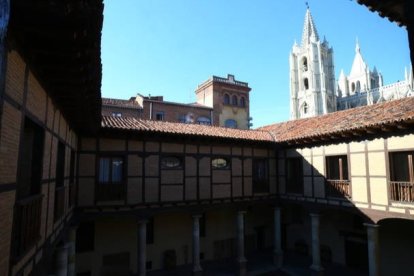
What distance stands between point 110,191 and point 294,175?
11088mm

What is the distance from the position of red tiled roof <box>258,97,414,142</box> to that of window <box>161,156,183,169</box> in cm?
701

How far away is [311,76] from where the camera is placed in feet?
201

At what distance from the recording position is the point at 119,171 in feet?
44.6

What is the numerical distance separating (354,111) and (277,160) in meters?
5.48

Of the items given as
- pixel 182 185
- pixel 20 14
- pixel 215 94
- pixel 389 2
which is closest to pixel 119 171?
pixel 182 185

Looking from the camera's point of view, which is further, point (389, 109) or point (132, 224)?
point (132, 224)

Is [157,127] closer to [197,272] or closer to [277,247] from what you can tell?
[197,272]

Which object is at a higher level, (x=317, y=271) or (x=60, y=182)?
(x=60, y=182)

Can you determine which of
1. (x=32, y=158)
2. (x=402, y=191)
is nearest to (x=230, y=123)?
(x=402, y=191)

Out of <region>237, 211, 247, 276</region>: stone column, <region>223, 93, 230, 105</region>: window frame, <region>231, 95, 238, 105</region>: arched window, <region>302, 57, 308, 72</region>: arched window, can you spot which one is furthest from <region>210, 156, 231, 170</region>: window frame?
<region>302, 57, 308, 72</region>: arched window

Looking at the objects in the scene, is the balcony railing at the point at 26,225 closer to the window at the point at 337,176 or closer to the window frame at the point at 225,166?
the window frame at the point at 225,166

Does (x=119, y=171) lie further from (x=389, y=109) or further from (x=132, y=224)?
(x=389, y=109)

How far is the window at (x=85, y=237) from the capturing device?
14.5m

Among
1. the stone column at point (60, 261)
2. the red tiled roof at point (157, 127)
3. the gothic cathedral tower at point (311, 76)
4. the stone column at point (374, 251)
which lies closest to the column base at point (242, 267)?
the stone column at point (374, 251)
